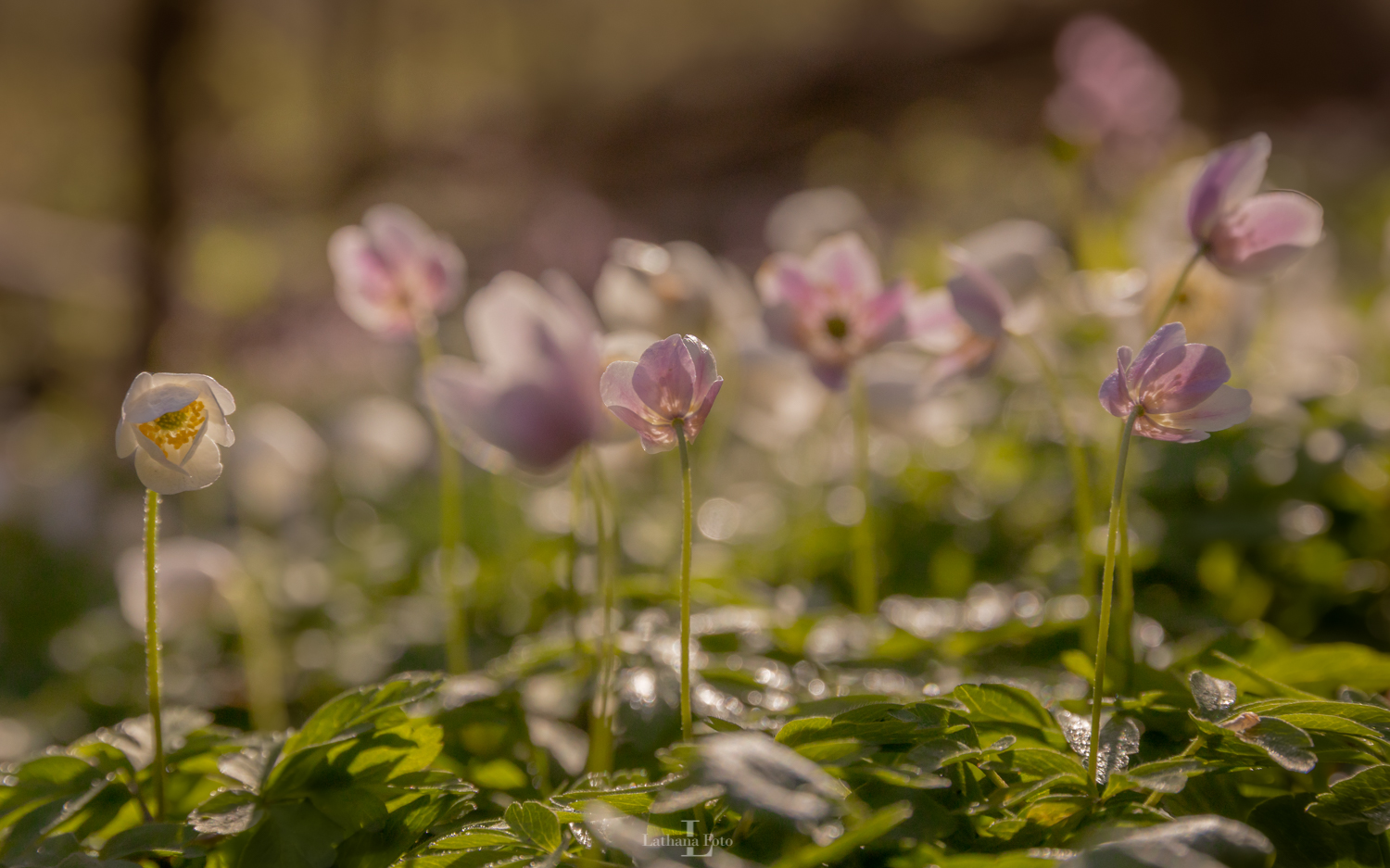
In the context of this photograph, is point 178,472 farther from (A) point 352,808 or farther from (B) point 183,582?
(B) point 183,582

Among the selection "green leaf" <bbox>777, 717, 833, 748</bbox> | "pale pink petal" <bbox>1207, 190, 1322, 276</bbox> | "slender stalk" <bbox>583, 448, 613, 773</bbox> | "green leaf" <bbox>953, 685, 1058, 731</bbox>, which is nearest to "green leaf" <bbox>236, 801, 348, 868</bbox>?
"slender stalk" <bbox>583, 448, 613, 773</bbox>

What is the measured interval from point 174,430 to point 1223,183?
3.32ft

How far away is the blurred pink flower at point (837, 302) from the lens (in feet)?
3.82

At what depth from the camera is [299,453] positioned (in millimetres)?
2027

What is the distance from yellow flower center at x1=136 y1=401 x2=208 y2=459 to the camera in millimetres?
812

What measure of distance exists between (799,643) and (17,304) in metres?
6.69

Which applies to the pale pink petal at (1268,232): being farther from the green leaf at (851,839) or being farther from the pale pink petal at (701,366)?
the green leaf at (851,839)

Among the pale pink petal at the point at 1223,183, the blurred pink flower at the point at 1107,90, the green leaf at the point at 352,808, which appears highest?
the blurred pink flower at the point at 1107,90

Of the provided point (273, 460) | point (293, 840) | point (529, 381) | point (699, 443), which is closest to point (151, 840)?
point (293, 840)

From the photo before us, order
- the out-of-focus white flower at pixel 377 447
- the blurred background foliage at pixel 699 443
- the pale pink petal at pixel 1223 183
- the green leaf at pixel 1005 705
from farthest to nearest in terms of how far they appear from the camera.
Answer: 1. the out-of-focus white flower at pixel 377 447
2. the blurred background foliage at pixel 699 443
3. the pale pink petal at pixel 1223 183
4. the green leaf at pixel 1005 705

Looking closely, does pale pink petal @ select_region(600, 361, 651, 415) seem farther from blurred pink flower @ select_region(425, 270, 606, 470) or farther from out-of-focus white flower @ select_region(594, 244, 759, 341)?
out-of-focus white flower @ select_region(594, 244, 759, 341)

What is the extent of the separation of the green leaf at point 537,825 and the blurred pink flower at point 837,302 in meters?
0.66

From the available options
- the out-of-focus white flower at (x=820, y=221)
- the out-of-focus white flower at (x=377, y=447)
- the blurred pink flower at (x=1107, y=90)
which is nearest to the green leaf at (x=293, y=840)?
the out-of-focus white flower at (x=820, y=221)

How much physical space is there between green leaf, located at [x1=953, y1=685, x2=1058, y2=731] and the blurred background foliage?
35 cm
